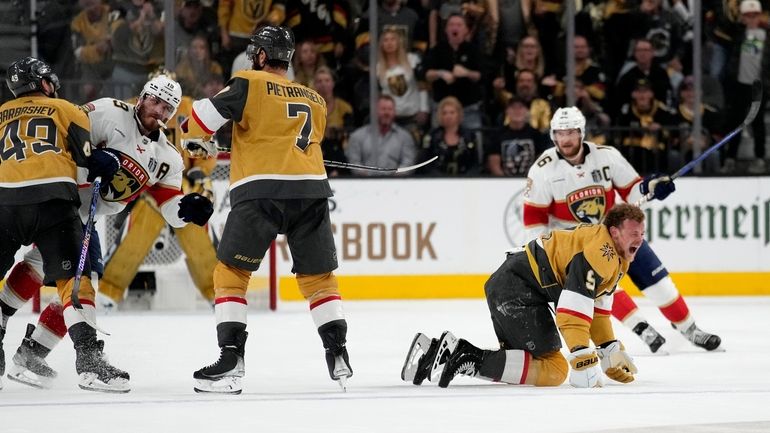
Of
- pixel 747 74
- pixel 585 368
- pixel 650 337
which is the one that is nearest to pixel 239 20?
pixel 747 74

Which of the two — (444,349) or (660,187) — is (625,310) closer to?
(660,187)

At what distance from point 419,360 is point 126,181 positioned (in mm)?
1319

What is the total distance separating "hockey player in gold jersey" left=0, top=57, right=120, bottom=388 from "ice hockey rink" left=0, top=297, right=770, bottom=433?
43cm

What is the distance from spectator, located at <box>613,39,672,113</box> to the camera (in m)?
10.9

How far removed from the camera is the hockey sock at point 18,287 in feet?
18.7

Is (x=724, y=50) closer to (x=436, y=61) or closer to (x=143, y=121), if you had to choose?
(x=436, y=61)

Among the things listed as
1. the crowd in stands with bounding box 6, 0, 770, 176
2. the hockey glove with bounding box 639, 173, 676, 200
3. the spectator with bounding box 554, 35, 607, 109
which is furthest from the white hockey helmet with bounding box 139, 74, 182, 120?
the spectator with bounding box 554, 35, 607, 109

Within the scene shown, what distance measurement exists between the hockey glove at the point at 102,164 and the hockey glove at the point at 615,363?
6.27ft

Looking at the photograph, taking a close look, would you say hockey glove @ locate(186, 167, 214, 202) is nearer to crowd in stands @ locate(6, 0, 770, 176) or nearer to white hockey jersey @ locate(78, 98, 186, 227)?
crowd in stands @ locate(6, 0, 770, 176)

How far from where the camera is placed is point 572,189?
7.00 m

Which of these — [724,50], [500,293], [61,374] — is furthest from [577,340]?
[724,50]

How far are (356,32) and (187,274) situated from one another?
2289mm

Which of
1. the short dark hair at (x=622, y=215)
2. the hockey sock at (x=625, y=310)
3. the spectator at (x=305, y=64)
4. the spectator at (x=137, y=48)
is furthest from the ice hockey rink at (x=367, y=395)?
the spectator at (x=305, y=64)

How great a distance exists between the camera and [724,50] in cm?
1073
